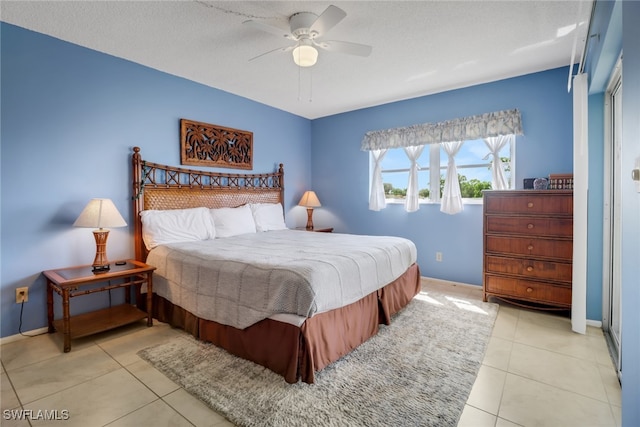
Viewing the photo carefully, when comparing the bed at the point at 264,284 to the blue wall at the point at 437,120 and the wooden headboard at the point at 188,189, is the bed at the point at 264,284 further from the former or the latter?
the blue wall at the point at 437,120

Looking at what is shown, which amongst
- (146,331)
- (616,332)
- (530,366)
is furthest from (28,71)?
(616,332)

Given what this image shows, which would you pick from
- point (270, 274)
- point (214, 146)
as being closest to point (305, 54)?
point (270, 274)

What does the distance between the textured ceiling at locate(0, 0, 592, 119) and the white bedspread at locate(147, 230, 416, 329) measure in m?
1.84

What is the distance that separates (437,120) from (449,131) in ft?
0.86

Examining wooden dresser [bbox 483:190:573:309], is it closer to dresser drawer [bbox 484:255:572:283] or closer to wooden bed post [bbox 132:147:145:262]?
dresser drawer [bbox 484:255:572:283]

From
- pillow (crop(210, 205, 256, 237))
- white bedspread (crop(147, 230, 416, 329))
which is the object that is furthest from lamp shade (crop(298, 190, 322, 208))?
white bedspread (crop(147, 230, 416, 329))

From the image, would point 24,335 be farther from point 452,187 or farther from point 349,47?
point 452,187

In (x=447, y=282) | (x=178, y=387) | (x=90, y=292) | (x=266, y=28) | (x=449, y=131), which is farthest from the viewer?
(x=447, y=282)

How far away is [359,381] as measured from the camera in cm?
192

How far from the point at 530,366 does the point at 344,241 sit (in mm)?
1767

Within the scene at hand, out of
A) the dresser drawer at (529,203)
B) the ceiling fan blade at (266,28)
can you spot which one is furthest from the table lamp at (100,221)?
the dresser drawer at (529,203)

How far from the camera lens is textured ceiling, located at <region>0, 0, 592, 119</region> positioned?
7.35 feet

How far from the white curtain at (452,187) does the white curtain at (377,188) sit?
0.91 m

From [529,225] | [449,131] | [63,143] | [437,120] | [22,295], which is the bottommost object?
[22,295]
